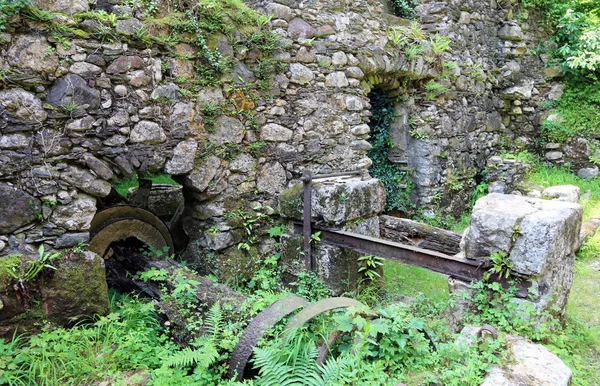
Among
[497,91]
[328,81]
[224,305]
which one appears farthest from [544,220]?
[497,91]

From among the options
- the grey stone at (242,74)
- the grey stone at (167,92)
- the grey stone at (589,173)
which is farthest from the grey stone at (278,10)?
the grey stone at (589,173)

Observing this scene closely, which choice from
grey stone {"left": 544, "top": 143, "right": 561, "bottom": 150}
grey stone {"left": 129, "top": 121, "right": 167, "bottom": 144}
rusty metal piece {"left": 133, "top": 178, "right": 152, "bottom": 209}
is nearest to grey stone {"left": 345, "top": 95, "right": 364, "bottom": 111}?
grey stone {"left": 129, "top": 121, "right": 167, "bottom": 144}

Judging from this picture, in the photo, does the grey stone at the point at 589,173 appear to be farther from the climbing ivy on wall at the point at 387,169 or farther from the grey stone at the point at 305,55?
the grey stone at the point at 305,55

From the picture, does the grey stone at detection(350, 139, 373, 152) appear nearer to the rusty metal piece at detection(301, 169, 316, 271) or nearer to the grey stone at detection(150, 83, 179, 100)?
the rusty metal piece at detection(301, 169, 316, 271)

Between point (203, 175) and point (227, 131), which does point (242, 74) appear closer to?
point (227, 131)

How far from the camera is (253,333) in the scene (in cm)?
261

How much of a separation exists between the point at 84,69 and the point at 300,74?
2329 millimetres

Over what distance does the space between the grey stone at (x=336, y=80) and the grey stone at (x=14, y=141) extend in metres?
3.27

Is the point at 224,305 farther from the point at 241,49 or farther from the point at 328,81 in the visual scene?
the point at 328,81

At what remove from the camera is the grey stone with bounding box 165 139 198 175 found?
4.08 m

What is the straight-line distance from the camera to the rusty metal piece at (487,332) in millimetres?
2480

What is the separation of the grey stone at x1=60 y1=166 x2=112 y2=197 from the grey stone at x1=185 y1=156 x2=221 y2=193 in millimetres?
811

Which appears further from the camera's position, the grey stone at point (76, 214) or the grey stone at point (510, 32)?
the grey stone at point (510, 32)

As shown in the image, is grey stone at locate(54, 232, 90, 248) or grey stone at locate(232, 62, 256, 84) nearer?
grey stone at locate(54, 232, 90, 248)
